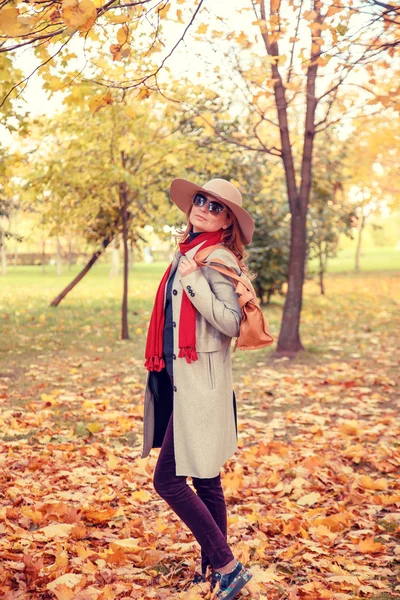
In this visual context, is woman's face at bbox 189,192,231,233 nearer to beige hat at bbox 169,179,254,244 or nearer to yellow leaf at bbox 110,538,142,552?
beige hat at bbox 169,179,254,244

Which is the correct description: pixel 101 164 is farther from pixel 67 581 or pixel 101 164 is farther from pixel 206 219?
pixel 67 581

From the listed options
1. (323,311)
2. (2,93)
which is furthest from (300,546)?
(323,311)

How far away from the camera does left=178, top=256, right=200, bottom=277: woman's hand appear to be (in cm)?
295

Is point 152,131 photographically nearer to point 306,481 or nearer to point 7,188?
point 7,188

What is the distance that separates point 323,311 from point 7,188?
1128 centimetres

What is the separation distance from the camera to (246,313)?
297 cm

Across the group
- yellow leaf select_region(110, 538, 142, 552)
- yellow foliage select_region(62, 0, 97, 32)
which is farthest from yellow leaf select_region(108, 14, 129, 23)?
yellow leaf select_region(110, 538, 142, 552)

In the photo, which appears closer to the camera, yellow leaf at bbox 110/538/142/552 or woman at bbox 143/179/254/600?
woman at bbox 143/179/254/600

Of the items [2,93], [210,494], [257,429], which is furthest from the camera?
[257,429]

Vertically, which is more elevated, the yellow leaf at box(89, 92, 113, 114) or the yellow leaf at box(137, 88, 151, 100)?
the yellow leaf at box(137, 88, 151, 100)

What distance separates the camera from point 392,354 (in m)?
10.3

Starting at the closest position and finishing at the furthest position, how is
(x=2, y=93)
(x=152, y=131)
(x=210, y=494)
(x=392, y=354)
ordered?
(x=210, y=494) → (x=2, y=93) → (x=392, y=354) → (x=152, y=131)

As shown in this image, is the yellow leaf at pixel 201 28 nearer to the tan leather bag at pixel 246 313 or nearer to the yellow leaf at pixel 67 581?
the tan leather bag at pixel 246 313

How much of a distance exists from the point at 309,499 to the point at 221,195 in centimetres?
249
